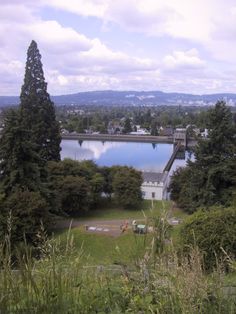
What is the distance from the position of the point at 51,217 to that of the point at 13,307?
1881 cm

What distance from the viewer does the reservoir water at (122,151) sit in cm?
6950

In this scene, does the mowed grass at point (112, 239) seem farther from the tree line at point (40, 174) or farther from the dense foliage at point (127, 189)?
the tree line at point (40, 174)

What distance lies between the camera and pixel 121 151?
83.9m

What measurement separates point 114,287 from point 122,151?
8156cm

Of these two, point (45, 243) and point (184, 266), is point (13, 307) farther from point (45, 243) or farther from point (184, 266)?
point (184, 266)

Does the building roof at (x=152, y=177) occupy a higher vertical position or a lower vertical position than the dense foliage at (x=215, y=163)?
lower

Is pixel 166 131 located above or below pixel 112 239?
above

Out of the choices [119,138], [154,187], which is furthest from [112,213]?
[119,138]

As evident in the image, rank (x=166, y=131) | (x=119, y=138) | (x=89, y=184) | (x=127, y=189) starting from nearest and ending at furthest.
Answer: (x=89, y=184) → (x=127, y=189) → (x=119, y=138) → (x=166, y=131)

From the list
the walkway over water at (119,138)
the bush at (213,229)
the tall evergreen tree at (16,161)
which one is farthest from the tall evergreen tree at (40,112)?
the walkway over water at (119,138)

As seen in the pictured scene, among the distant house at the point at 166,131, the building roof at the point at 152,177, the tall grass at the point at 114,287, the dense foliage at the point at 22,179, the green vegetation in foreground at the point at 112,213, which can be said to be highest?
the tall grass at the point at 114,287

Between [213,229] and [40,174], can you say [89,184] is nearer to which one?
[40,174]

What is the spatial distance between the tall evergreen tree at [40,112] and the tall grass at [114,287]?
27284 millimetres

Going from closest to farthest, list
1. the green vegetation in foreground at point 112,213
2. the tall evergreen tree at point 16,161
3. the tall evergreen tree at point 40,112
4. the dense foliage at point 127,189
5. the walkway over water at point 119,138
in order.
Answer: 1. the tall evergreen tree at point 16,161
2. the green vegetation in foreground at point 112,213
3. the dense foliage at point 127,189
4. the tall evergreen tree at point 40,112
5. the walkway over water at point 119,138
